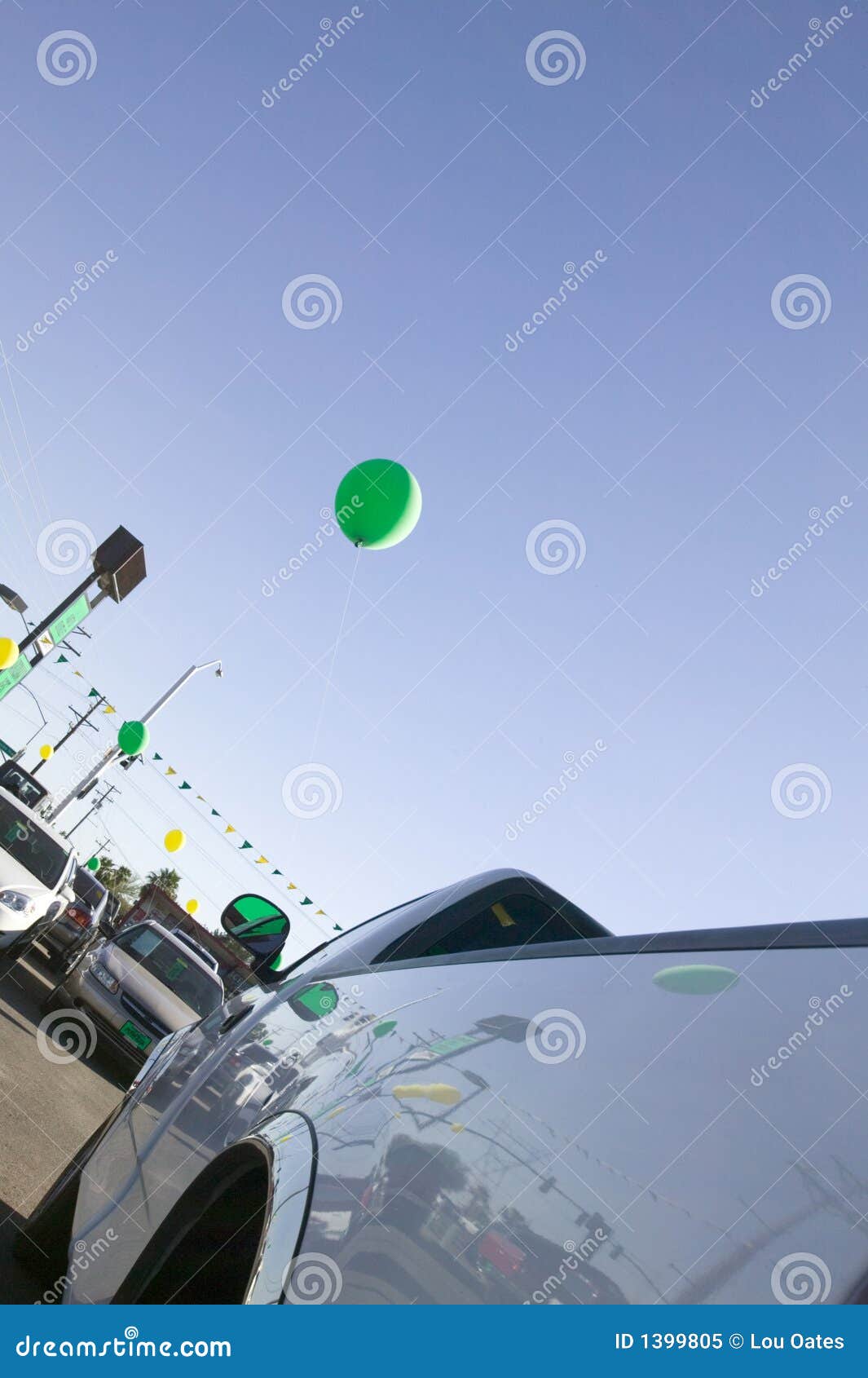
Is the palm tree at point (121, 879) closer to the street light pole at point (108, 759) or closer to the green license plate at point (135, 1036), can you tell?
the street light pole at point (108, 759)

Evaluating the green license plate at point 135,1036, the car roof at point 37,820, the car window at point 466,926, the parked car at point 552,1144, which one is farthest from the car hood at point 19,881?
the parked car at point 552,1144

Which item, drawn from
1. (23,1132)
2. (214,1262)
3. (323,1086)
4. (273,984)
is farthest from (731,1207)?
(23,1132)

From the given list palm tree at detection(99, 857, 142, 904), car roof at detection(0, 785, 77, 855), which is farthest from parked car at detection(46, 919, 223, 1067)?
palm tree at detection(99, 857, 142, 904)

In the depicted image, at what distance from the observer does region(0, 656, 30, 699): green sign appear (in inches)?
553

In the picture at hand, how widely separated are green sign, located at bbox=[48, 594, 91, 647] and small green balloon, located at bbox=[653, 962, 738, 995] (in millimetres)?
14323

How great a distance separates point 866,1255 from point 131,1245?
7.10ft

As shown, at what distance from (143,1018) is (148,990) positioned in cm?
30

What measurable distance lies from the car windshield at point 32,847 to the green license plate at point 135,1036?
1708 millimetres

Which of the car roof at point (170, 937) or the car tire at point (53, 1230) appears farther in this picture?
the car roof at point (170, 937)

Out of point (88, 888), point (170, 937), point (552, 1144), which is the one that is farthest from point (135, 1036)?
point (552, 1144)

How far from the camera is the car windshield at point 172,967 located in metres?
8.81

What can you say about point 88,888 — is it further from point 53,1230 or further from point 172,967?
point 53,1230

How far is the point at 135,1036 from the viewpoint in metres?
8.11

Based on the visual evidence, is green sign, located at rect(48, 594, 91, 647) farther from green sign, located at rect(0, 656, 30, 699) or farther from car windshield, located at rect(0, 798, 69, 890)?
car windshield, located at rect(0, 798, 69, 890)
